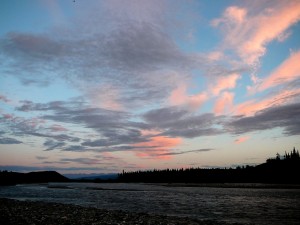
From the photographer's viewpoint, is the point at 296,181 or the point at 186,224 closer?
the point at 186,224

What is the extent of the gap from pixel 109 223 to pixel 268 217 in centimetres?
2325

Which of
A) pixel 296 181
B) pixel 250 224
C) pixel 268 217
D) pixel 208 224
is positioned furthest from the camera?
pixel 296 181

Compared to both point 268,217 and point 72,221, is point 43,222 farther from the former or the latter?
point 268,217

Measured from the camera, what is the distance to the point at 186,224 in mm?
29969

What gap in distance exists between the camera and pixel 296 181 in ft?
618

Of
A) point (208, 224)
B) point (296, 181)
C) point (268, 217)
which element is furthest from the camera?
point (296, 181)

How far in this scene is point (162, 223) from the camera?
29938 millimetres

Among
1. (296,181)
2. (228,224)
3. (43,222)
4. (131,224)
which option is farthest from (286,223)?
(296,181)

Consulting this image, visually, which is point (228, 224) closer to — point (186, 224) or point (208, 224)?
point (208, 224)

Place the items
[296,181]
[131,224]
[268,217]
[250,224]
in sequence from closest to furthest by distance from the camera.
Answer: [131,224], [250,224], [268,217], [296,181]

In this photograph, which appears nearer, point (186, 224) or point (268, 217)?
point (186, 224)

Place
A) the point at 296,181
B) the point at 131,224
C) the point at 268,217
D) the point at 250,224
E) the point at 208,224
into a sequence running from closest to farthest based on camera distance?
1. the point at 131,224
2. the point at 208,224
3. the point at 250,224
4. the point at 268,217
5. the point at 296,181

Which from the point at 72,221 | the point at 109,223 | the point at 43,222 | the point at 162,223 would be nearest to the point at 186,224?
the point at 162,223

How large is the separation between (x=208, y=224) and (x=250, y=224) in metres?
6.30
